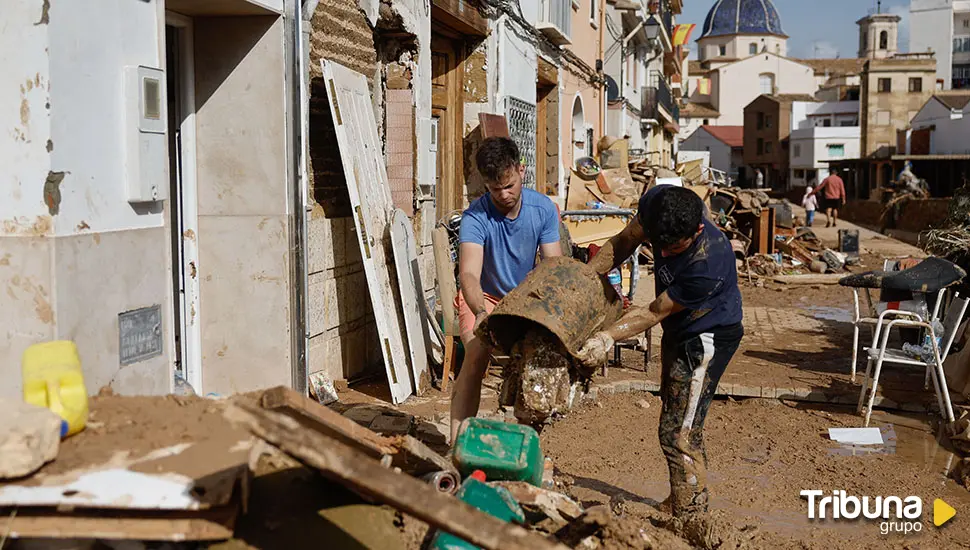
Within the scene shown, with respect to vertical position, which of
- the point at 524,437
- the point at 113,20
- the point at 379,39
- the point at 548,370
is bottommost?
the point at 524,437

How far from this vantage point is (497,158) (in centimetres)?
468

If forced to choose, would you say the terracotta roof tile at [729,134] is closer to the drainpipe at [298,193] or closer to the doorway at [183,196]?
the drainpipe at [298,193]

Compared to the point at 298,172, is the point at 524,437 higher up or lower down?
lower down

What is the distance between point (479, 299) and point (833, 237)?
2191 cm

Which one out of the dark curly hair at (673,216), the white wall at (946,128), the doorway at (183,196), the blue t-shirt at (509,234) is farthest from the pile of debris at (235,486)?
the white wall at (946,128)

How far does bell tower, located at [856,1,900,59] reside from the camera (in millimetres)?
93188

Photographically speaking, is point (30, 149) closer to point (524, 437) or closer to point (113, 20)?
point (113, 20)

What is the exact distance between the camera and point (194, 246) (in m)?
5.91

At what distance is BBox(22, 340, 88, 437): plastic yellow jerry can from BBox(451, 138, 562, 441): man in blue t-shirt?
6.78 feet

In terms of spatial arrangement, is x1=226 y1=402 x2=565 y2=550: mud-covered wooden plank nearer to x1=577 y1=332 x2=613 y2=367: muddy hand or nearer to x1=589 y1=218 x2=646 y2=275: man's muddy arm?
x1=577 y1=332 x2=613 y2=367: muddy hand

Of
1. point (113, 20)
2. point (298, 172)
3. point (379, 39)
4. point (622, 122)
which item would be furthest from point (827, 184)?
point (113, 20)

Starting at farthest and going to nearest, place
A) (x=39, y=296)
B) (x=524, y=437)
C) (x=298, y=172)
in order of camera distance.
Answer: (x=298, y=172)
(x=524, y=437)
(x=39, y=296)

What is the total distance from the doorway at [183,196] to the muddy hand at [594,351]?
271 centimetres

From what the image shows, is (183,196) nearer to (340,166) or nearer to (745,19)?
(340,166)
